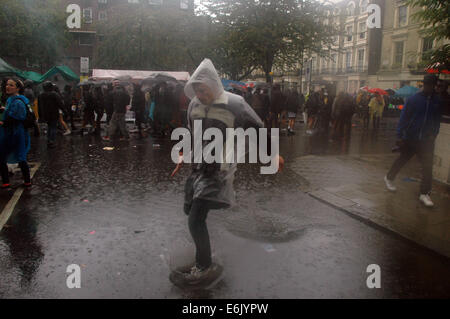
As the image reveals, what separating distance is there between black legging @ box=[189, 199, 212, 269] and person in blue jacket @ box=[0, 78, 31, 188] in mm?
4492

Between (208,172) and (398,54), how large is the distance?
146 feet

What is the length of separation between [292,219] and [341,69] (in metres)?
53.3

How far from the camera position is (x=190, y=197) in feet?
12.7

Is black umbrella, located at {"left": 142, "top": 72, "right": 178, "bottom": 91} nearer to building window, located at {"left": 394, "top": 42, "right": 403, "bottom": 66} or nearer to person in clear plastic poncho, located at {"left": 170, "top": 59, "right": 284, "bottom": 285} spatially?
person in clear plastic poncho, located at {"left": 170, "top": 59, "right": 284, "bottom": 285}

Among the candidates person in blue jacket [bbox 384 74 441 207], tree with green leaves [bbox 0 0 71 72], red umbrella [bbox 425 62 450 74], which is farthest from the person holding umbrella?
tree with green leaves [bbox 0 0 71 72]

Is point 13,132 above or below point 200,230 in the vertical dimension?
above

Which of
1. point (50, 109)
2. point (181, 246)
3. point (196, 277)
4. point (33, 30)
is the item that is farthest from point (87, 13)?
point (196, 277)

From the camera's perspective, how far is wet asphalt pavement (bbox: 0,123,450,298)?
11.6 ft

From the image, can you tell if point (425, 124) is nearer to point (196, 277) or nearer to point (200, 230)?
point (200, 230)

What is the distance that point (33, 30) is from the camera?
3362cm

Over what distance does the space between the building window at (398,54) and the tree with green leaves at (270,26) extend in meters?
24.1
